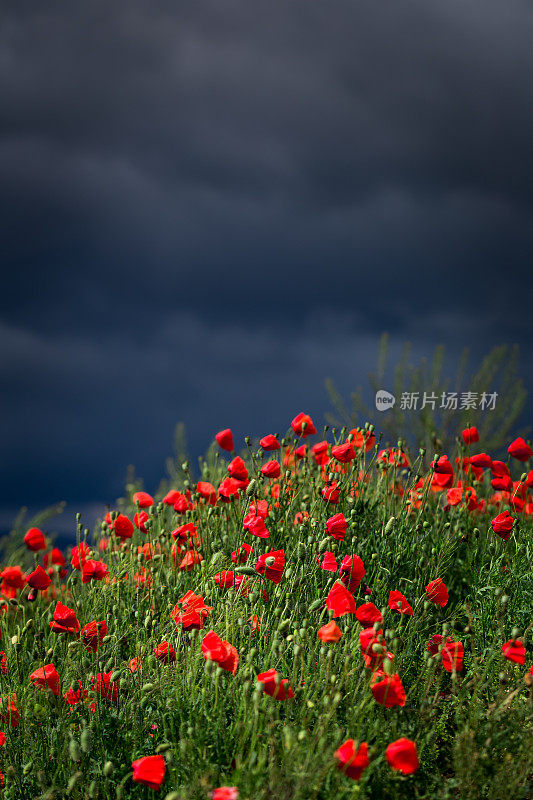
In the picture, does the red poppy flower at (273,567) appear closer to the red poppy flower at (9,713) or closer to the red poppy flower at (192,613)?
the red poppy flower at (192,613)

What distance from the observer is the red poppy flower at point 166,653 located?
8.37 ft

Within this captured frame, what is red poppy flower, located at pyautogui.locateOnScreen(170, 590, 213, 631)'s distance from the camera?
2434 millimetres

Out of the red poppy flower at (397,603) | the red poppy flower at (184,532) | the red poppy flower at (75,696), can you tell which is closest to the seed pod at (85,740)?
the red poppy flower at (75,696)

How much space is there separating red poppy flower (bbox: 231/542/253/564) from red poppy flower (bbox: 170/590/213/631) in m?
0.31

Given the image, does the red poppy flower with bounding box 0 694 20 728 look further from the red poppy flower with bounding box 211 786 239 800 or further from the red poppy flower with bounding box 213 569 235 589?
the red poppy flower with bounding box 211 786 239 800

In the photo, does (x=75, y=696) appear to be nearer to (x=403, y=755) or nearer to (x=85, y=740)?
(x=85, y=740)

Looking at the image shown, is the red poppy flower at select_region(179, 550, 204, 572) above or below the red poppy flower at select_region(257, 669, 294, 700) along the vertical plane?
below

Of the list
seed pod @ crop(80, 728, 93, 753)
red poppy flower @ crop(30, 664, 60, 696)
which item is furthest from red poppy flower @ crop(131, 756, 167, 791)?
red poppy flower @ crop(30, 664, 60, 696)

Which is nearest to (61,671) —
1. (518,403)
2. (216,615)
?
(216,615)

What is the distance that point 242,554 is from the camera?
308cm

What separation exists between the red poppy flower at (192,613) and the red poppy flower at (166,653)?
0.31ft

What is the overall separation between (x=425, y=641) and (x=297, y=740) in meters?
1.08

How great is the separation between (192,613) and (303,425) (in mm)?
1359

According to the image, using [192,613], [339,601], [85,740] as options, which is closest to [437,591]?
[339,601]
